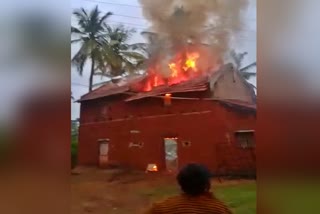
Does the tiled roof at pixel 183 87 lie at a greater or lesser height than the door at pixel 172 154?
greater

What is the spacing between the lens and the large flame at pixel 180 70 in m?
2.35

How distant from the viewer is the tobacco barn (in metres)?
2.33

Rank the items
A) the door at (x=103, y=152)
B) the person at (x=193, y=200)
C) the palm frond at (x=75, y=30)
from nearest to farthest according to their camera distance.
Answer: the person at (x=193, y=200) < the palm frond at (x=75, y=30) < the door at (x=103, y=152)

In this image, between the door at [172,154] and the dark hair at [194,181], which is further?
the door at [172,154]

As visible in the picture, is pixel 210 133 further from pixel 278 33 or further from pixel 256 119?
pixel 278 33

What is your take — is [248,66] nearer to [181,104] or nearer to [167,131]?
[181,104]

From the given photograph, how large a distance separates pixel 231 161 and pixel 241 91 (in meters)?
0.27

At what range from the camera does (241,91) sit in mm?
2381

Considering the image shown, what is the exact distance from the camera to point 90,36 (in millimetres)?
2271

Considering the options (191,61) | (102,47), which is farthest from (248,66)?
(102,47)

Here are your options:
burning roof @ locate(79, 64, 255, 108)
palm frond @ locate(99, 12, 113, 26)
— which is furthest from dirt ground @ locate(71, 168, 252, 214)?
palm frond @ locate(99, 12, 113, 26)

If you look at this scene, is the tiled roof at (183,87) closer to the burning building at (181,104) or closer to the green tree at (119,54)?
the burning building at (181,104)

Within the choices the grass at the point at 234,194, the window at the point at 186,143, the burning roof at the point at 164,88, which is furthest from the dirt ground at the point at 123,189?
the burning roof at the point at 164,88

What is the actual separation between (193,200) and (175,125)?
1.60 feet
